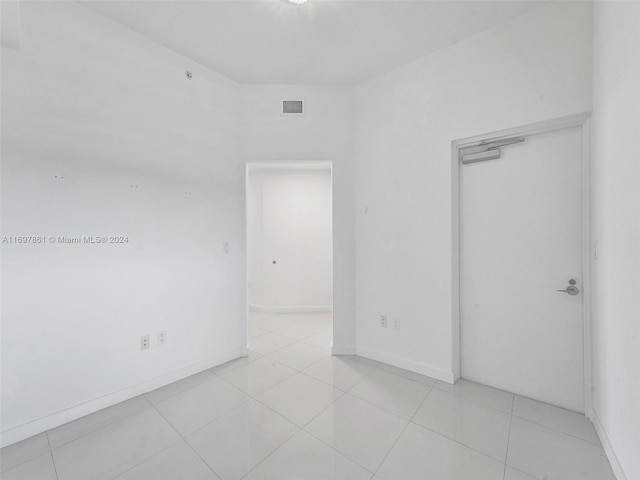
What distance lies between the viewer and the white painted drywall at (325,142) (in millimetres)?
3023

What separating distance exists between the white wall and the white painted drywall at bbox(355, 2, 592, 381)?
1.57m

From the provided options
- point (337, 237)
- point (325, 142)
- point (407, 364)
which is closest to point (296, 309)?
point (337, 237)

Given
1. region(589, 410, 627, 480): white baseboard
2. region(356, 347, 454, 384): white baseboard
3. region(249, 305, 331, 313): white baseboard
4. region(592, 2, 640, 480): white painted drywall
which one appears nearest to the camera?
region(592, 2, 640, 480): white painted drywall

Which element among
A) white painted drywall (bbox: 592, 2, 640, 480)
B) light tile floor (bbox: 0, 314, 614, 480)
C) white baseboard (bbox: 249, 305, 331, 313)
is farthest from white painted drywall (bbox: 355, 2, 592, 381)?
white baseboard (bbox: 249, 305, 331, 313)

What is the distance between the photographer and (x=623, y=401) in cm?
141

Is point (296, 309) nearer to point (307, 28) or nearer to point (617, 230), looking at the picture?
point (307, 28)

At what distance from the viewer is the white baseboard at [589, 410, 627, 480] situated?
4.65 ft

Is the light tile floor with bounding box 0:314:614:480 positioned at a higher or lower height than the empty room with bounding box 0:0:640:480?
lower

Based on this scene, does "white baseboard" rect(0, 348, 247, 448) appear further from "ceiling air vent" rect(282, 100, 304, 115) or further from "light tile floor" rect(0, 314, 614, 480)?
"ceiling air vent" rect(282, 100, 304, 115)

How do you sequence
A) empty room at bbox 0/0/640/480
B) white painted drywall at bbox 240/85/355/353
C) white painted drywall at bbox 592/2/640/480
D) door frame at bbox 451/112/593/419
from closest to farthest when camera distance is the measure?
1. white painted drywall at bbox 592/2/640/480
2. empty room at bbox 0/0/640/480
3. door frame at bbox 451/112/593/419
4. white painted drywall at bbox 240/85/355/353

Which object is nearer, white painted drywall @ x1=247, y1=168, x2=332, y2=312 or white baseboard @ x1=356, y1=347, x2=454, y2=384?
white baseboard @ x1=356, y1=347, x2=454, y2=384

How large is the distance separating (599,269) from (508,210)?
0.72 meters

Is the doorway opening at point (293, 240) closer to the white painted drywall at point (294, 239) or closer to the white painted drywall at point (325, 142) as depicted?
the white painted drywall at point (294, 239)

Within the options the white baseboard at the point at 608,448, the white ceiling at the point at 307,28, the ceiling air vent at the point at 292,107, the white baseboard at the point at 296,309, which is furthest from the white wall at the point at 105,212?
the white baseboard at the point at 608,448
